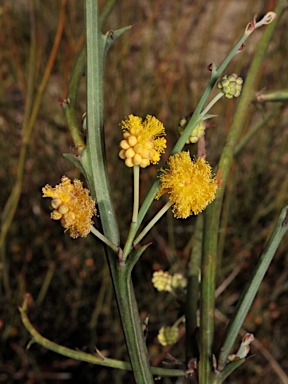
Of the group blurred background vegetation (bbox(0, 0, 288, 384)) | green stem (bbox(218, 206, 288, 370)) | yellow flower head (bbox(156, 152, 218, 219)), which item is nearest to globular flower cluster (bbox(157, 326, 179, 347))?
green stem (bbox(218, 206, 288, 370))

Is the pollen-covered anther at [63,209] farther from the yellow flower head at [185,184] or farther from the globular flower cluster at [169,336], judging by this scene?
the globular flower cluster at [169,336]

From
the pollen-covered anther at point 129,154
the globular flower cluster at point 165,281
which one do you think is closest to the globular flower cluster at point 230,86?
the pollen-covered anther at point 129,154

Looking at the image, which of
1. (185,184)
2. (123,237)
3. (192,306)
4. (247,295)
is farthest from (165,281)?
(123,237)

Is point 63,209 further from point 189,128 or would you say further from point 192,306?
point 192,306

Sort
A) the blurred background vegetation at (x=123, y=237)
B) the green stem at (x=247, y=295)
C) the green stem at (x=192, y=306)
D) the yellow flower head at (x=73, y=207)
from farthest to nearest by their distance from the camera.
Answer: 1. the blurred background vegetation at (x=123, y=237)
2. the green stem at (x=192, y=306)
3. the green stem at (x=247, y=295)
4. the yellow flower head at (x=73, y=207)

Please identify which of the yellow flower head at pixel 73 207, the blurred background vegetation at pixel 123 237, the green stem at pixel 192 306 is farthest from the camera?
the blurred background vegetation at pixel 123 237

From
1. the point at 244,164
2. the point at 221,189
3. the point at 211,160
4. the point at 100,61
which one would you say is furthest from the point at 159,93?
the point at 100,61

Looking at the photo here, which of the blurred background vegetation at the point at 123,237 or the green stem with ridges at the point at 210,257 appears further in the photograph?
the blurred background vegetation at the point at 123,237
